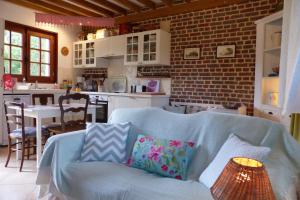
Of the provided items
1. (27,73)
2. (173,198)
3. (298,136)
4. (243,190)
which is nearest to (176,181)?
(173,198)

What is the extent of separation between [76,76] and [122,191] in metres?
4.68

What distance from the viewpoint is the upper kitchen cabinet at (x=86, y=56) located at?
207 inches

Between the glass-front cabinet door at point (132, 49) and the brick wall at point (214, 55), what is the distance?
520 millimetres

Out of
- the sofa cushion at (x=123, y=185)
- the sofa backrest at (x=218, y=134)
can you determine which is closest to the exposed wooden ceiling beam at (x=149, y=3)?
the sofa backrest at (x=218, y=134)

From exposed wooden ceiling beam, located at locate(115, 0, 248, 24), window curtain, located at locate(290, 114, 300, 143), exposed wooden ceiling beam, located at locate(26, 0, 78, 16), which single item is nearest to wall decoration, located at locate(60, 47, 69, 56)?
exposed wooden ceiling beam, located at locate(26, 0, 78, 16)

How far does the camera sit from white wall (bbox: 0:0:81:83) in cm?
437

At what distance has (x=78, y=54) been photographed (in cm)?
553

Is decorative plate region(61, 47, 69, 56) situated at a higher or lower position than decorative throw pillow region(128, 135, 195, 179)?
higher

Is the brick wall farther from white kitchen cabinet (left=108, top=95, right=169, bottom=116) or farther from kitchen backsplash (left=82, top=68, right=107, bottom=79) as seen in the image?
kitchen backsplash (left=82, top=68, right=107, bottom=79)

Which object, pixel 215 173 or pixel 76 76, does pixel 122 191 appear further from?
pixel 76 76

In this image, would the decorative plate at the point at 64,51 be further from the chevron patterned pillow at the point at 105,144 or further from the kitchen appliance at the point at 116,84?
the chevron patterned pillow at the point at 105,144

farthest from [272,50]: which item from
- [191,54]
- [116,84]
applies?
[116,84]

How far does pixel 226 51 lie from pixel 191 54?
0.62m

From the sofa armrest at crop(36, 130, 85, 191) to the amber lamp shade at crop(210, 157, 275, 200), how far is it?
54.5 inches
